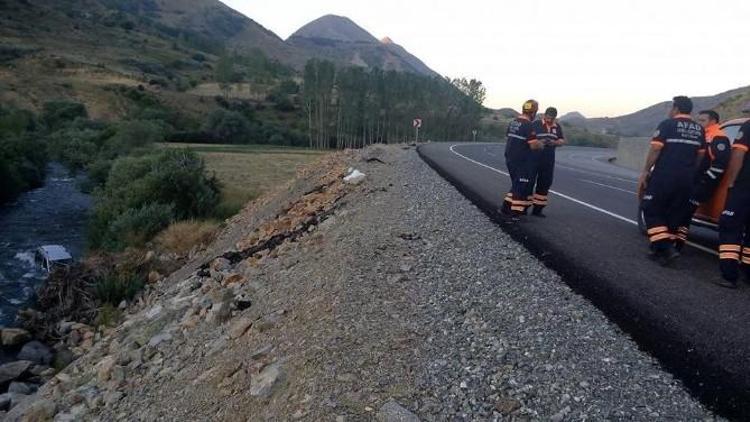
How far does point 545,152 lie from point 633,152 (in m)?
28.8

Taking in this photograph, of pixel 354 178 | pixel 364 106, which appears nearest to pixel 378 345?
pixel 354 178

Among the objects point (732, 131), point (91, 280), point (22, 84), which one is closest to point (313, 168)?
point (91, 280)

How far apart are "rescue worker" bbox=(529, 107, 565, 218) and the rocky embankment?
969mm

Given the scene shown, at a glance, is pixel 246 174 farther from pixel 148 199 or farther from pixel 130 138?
pixel 148 199

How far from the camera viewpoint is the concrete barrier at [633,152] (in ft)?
106

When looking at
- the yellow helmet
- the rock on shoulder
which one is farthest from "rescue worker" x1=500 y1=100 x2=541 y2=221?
the rock on shoulder

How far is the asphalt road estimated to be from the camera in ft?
13.1

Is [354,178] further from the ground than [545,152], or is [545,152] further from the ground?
[545,152]

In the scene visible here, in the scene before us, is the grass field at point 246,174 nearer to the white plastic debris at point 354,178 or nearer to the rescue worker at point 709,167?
the white plastic debris at point 354,178

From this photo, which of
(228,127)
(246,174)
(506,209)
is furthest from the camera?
(228,127)

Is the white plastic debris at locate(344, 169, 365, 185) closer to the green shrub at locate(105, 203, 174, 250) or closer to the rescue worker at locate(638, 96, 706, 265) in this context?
the green shrub at locate(105, 203, 174, 250)

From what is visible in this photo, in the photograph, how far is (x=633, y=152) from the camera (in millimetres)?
34312

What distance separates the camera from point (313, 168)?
2123 cm

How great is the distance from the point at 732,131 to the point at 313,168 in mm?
15288
